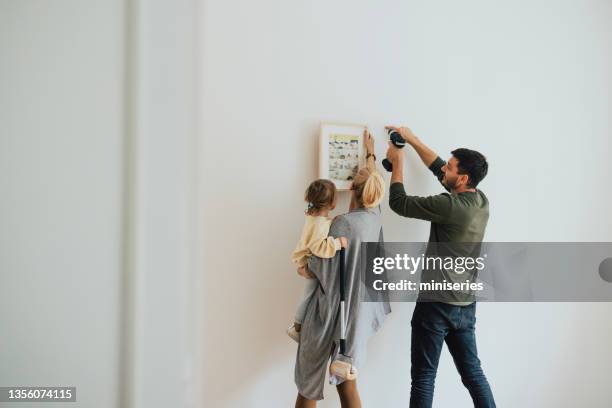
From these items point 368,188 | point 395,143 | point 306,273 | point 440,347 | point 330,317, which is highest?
point 395,143

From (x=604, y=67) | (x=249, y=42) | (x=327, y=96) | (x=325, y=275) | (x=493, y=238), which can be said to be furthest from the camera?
(x=604, y=67)

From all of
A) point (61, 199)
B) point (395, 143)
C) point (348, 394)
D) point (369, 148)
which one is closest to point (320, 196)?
point (369, 148)

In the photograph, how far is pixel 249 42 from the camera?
194 cm

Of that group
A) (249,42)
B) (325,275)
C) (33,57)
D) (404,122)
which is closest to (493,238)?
(404,122)

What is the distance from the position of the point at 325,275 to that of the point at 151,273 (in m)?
1.21

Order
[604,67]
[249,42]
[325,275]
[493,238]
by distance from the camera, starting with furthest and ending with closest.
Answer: [604,67], [493,238], [249,42], [325,275]

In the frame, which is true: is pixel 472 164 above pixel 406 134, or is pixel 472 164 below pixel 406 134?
below

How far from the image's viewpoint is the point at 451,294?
1.94m

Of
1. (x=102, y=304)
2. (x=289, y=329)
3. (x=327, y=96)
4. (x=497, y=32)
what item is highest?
(x=497, y=32)

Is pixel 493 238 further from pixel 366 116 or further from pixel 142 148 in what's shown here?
pixel 142 148

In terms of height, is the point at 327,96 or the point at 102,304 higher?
the point at 327,96

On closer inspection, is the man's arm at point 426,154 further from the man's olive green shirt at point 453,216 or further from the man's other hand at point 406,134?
the man's olive green shirt at point 453,216

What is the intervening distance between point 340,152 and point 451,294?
90 cm

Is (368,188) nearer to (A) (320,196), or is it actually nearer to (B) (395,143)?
(A) (320,196)
